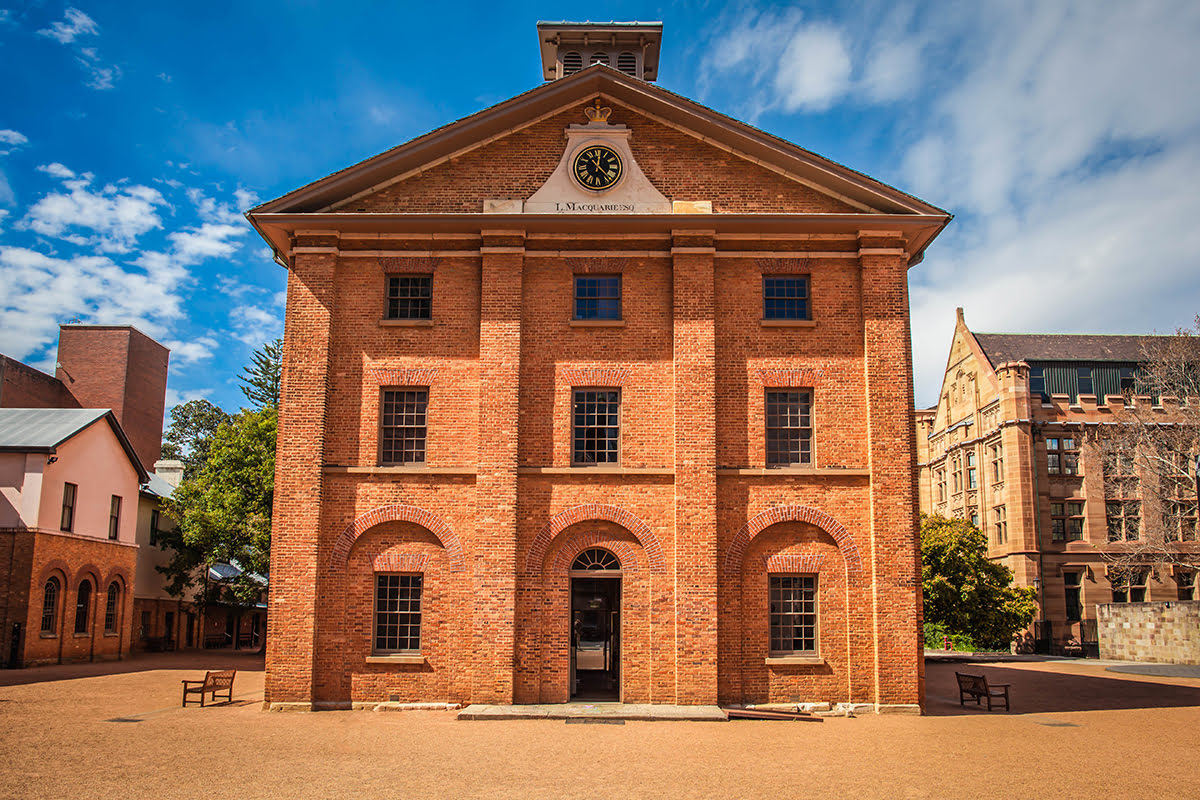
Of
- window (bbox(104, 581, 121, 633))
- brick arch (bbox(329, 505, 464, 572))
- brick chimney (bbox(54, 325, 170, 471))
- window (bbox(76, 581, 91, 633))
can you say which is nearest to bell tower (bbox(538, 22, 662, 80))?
brick arch (bbox(329, 505, 464, 572))

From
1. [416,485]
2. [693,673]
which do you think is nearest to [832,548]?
[693,673]

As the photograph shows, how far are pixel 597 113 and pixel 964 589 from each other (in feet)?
92.4

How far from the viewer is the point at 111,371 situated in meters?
51.1

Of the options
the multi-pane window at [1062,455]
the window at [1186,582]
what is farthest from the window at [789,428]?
the window at [1186,582]

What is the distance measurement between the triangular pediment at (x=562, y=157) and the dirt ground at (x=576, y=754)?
11164mm

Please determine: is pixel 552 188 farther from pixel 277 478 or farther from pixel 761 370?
pixel 277 478

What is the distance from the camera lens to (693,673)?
63.1 feet

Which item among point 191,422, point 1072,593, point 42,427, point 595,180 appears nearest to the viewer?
point 595,180

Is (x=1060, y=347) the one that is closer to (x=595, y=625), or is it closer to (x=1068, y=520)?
(x=1068, y=520)

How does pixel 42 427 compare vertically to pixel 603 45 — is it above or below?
below

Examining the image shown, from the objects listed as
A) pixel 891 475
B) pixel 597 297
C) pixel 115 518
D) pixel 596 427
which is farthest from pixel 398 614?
pixel 115 518

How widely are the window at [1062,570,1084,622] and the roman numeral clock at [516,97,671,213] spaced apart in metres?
41.2

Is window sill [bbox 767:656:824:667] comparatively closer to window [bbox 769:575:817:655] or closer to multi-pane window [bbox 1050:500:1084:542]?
window [bbox 769:575:817:655]

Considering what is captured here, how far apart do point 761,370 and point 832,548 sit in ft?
13.8
